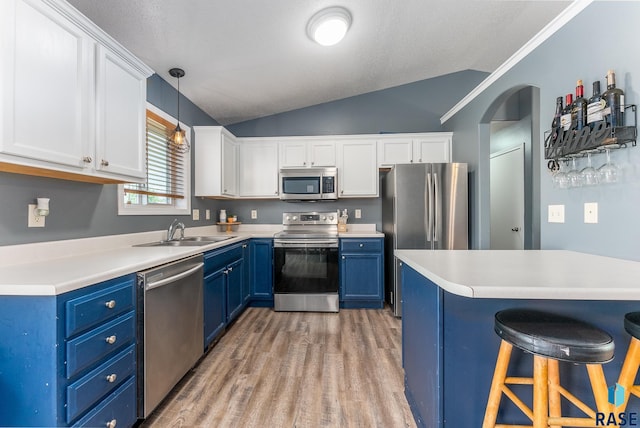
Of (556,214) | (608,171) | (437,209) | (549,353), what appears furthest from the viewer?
(437,209)

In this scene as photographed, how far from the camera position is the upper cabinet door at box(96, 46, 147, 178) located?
1.51m

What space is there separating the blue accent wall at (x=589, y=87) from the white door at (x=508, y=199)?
1611 millimetres

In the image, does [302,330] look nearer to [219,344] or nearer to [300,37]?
[219,344]

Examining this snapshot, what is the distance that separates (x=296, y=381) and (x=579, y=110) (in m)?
2.36

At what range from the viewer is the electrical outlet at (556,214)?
1.74 meters

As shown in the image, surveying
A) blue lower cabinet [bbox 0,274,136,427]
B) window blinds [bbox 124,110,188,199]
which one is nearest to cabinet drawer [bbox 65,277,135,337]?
blue lower cabinet [bbox 0,274,136,427]

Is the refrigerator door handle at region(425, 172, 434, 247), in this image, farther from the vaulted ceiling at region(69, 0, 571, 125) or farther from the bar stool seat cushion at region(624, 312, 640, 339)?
the bar stool seat cushion at region(624, 312, 640, 339)

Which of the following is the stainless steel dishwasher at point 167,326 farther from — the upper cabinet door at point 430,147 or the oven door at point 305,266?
the upper cabinet door at point 430,147

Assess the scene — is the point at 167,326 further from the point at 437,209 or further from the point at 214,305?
the point at 437,209

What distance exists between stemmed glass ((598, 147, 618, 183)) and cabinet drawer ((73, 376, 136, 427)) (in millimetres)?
2646

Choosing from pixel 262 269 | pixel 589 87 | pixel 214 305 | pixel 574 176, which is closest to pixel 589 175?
pixel 574 176

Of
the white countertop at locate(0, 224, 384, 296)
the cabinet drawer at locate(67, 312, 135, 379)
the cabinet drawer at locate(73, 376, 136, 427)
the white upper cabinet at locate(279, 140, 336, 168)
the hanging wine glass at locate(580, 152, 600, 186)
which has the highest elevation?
the white upper cabinet at locate(279, 140, 336, 168)

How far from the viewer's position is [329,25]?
2.11 metres

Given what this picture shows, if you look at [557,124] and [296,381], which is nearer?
[557,124]
